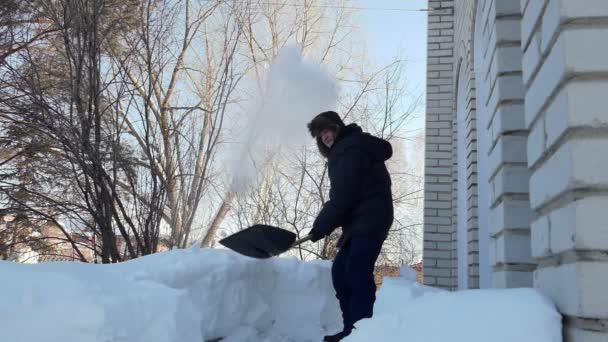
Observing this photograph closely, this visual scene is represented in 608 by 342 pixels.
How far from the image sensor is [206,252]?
3.93m

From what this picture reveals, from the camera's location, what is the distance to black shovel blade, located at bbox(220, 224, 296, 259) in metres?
3.58

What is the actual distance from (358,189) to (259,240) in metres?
0.80

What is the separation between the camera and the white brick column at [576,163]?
4.06 feet

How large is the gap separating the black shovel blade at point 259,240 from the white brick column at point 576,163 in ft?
7.26

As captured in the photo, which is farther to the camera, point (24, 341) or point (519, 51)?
point (519, 51)

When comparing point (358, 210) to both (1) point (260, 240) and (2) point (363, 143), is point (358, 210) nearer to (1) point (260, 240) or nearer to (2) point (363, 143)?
(2) point (363, 143)

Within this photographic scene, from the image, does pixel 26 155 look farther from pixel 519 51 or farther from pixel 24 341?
pixel 519 51

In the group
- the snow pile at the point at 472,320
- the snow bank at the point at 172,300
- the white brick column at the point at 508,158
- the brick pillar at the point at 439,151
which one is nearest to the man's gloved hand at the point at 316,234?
the snow bank at the point at 172,300

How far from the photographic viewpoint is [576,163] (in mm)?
1292

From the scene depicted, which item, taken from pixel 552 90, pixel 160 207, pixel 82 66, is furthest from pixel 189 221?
pixel 552 90

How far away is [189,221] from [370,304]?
3.66 m

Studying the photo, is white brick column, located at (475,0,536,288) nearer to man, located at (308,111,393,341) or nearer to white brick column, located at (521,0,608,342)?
white brick column, located at (521,0,608,342)

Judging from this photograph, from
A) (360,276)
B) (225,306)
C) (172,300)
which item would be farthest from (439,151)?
(172,300)

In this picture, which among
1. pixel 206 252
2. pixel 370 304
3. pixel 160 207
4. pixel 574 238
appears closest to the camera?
pixel 574 238
